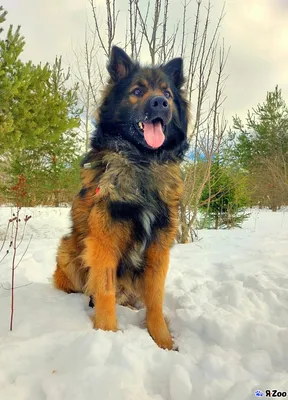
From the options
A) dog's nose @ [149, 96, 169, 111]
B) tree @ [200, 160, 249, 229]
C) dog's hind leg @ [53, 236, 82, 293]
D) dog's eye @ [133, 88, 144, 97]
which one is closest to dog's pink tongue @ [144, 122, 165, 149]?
dog's nose @ [149, 96, 169, 111]

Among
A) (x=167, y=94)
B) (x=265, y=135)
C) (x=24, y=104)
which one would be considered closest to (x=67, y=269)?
(x=167, y=94)

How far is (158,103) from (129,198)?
0.78m

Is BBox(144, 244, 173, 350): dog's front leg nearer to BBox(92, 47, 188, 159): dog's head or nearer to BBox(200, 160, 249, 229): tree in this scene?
BBox(92, 47, 188, 159): dog's head

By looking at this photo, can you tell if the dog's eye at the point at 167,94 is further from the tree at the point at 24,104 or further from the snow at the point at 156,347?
the tree at the point at 24,104

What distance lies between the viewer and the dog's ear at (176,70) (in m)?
2.75

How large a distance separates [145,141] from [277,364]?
1760 mm

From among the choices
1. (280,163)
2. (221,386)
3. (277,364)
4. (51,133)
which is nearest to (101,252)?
(221,386)

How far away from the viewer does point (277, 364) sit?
1713 millimetres

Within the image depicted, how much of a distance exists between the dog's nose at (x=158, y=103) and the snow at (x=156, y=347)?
64.3 inches

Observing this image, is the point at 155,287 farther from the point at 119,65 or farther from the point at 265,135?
the point at 265,135

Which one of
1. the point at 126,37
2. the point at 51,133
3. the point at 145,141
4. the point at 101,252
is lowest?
the point at 101,252

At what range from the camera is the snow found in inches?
55.5

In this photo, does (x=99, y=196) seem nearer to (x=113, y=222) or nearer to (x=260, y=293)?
(x=113, y=222)

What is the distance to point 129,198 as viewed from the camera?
2.21 m
